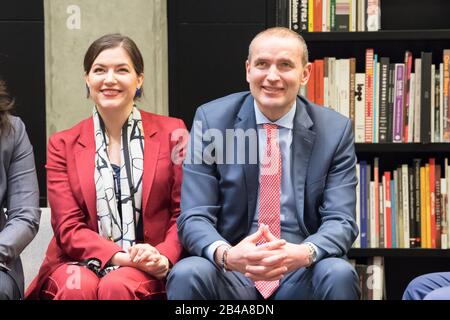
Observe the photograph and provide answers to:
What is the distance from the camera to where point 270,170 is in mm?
2908

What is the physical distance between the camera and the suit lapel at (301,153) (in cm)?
288

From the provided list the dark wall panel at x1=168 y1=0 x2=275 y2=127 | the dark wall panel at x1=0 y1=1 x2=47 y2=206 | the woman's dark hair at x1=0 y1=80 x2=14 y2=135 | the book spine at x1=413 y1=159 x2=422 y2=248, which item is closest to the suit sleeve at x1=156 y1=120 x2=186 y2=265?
the woman's dark hair at x1=0 y1=80 x2=14 y2=135

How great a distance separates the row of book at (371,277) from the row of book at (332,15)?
1010 millimetres

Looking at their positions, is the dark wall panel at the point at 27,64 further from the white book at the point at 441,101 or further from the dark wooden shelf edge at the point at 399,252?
the white book at the point at 441,101

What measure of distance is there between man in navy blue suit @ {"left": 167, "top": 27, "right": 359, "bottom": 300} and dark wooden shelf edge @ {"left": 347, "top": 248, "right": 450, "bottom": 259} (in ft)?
2.36

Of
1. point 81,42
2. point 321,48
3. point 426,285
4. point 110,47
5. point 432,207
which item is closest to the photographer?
point 426,285

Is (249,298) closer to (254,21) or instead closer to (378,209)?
(378,209)

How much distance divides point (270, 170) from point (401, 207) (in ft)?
3.05

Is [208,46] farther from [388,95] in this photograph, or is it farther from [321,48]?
[388,95]

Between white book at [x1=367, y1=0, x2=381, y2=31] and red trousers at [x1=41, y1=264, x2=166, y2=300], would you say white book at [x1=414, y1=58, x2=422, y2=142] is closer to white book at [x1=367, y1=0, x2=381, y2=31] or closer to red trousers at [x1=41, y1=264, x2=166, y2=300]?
white book at [x1=367, y1=0, x2=381, y2=31]

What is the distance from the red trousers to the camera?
8.79 ft

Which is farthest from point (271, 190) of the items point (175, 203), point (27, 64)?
point (27, 64)

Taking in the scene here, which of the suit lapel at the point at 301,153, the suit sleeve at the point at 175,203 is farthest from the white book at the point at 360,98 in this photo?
the suit sleeve at the point at 175,203

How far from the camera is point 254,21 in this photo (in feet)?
14.3
